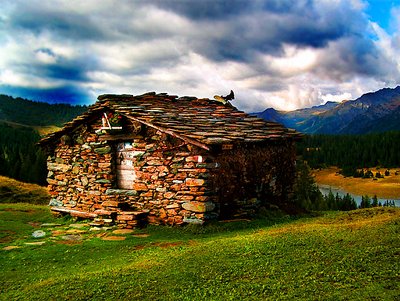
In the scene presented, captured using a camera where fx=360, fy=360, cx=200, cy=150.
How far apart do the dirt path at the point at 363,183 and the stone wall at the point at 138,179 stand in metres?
62.9

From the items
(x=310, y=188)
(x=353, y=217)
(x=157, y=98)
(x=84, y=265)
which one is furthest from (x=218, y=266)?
(x=310, y=188)

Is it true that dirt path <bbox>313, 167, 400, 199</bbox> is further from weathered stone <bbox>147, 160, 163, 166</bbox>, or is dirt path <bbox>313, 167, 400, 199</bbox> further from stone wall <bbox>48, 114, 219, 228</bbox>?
weathered stone <bbox>147, 160, 163, 166</bbox>

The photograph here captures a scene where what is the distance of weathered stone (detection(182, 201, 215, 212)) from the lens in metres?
10.9

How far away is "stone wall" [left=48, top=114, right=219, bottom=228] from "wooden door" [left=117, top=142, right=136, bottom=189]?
0.69 ft

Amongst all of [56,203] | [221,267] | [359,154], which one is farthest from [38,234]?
[359,154]

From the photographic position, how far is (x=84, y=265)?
8148 mm

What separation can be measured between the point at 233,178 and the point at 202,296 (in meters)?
6.49

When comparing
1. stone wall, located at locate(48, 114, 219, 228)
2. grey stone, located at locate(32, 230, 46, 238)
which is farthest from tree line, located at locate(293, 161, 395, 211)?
grey stone, located at locate(32, 230, 46, 238)

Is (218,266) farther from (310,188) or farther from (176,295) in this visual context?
(310,188)

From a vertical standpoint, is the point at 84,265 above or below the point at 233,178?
below

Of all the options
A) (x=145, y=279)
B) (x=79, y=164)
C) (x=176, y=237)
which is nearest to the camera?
(x=145, y=279)

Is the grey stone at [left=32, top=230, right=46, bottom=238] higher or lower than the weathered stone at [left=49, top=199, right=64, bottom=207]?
lower

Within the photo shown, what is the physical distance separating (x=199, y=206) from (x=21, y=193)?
27641 millimetres

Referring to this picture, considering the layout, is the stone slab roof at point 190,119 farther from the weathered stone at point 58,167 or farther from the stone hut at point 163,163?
the weathered stone at point 58,167
